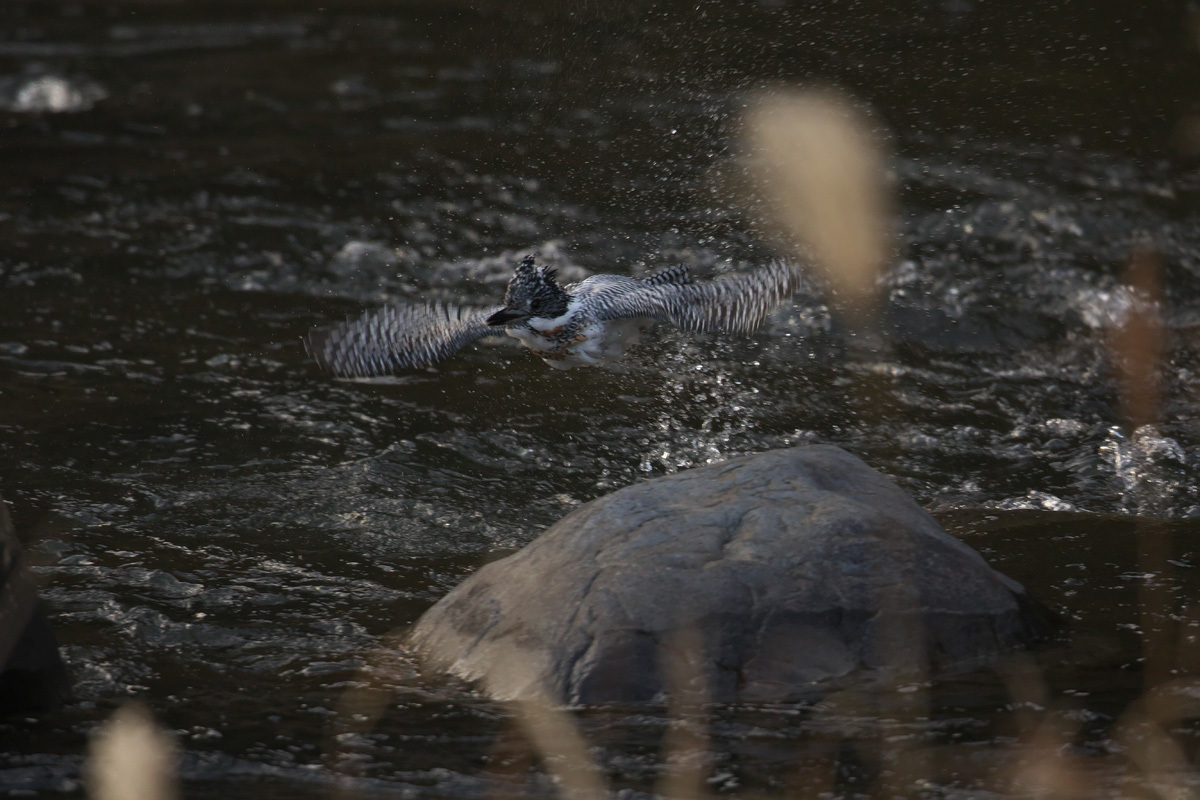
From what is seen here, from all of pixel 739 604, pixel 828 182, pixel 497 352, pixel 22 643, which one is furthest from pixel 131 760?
pixel 828 182

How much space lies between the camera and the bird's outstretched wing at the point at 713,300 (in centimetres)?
588

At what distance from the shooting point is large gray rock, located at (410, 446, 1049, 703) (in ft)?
12.6

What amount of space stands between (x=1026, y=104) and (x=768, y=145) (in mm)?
2291

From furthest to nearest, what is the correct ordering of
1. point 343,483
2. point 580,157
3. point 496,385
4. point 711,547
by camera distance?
1. point 580,157
2. point 496,385
3. point 343,483
4. point 711,547

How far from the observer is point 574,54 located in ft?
37.5

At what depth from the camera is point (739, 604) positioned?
389 cm

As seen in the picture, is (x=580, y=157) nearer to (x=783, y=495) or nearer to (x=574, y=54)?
(x=574, y=54)

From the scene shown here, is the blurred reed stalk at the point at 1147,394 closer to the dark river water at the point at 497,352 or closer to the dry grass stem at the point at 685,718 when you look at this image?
the dark river water at the point at 497,352

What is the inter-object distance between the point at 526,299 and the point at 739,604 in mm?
2572

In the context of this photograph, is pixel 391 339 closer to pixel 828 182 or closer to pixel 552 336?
pixel 552 336

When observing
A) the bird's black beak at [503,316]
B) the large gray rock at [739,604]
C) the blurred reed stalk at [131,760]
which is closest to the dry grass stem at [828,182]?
the bird's black beak at [503,316]

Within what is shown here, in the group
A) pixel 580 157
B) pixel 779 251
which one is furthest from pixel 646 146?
pixel 779 251

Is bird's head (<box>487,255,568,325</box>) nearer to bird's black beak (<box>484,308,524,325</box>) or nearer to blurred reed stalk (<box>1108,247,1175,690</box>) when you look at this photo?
bird's black beak (<box>484,308,524,325</box>)

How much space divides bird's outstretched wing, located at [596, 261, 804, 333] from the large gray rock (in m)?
1.66
